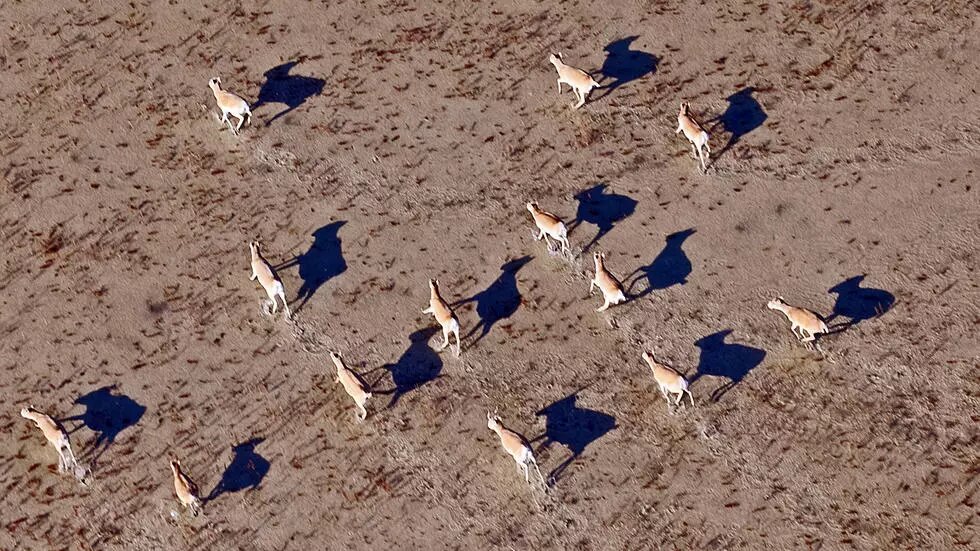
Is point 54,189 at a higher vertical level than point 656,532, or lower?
higher

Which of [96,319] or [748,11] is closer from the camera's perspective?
[96,319]

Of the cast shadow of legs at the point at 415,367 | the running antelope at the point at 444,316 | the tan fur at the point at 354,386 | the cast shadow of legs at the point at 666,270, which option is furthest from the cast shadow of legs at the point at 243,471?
the cast shadow of legs at the point at 666,270

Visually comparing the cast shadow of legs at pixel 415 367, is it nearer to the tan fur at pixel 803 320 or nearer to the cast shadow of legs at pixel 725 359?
the cast shadow of legs at pixel 725 359

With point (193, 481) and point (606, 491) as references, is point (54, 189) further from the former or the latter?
point (606, 491)

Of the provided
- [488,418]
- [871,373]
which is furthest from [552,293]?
[871,373]

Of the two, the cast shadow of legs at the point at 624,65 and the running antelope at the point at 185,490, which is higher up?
the cast shadow of legs at the point at 624,65

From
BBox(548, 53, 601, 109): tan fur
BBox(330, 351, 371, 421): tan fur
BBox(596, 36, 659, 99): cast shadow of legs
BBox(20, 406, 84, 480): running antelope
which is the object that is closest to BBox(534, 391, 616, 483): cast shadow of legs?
BBox(330, 351, 371, 421): tan fur
